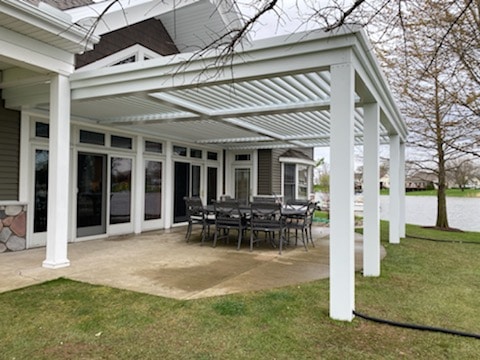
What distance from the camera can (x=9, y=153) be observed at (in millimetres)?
6059

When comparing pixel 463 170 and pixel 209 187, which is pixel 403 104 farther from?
pixel 209 187

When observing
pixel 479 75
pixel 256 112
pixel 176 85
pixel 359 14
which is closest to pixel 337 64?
pixel 359 14

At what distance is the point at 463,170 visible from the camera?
40.4 ft

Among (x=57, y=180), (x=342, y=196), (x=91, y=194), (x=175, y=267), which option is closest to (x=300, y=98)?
(x=342, y=196)

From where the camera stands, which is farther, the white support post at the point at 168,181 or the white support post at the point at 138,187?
the white support post at the point at 168,181

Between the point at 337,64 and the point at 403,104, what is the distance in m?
9.09

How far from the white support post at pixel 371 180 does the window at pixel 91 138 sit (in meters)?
5.72

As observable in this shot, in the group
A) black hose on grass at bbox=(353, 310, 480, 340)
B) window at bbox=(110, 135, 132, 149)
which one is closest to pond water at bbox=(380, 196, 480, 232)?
black hose on grass at bbox=(353, 310, 480, 340)

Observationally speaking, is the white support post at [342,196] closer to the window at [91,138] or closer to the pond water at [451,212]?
the window at [91,138]

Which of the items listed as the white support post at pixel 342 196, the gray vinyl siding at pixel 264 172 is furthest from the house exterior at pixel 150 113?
the gray vinyl siding at pixel 264 172

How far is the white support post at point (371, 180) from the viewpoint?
4441 millimetres

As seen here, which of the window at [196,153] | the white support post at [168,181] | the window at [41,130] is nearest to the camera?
the window at [41,130]

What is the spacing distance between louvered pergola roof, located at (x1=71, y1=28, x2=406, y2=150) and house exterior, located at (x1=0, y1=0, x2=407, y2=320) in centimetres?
2

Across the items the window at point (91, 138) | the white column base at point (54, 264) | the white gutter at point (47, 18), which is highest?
the white gutter at point (47, 18)
